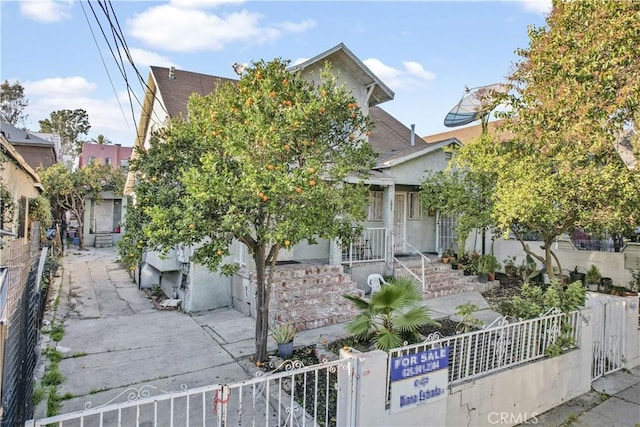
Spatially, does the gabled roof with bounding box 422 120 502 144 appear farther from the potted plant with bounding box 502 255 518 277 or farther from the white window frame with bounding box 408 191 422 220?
the potted plant with bounding box 502 255 518 277

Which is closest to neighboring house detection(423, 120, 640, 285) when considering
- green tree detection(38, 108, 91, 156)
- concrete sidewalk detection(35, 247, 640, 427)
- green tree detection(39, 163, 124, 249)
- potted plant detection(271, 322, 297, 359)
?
concrete sidewalk detection(35, 247, 640, 427)

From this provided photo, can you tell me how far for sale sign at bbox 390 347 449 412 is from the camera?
3.82 metres

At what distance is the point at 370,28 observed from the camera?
906cm

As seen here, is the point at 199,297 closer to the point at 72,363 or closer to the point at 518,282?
the point at 72,363

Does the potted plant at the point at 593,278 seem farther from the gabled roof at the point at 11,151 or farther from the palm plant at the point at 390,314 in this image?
the gabled roof at the point at 11,151

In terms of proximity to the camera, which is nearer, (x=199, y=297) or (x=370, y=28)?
(x=370, y=28)

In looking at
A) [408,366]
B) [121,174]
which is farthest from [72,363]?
[121,174]

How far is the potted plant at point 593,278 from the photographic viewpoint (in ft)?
38.3

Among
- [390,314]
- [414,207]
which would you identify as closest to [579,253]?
[414,207]

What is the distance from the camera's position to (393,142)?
15883 millimetres

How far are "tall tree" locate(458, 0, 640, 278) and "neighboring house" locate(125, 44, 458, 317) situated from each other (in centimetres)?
304

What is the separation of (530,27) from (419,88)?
8.18 metres

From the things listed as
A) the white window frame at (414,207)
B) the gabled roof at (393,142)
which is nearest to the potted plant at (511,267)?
the white window frame at (414,207)

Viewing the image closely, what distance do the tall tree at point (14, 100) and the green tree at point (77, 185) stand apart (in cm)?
2025
